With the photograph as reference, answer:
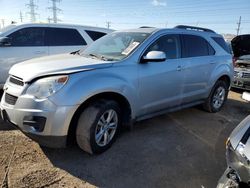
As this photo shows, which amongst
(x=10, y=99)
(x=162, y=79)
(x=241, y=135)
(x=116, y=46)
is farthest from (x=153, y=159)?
(x=10, y=99)

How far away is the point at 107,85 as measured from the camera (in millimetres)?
3473

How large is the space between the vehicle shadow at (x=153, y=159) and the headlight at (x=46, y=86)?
95 cm

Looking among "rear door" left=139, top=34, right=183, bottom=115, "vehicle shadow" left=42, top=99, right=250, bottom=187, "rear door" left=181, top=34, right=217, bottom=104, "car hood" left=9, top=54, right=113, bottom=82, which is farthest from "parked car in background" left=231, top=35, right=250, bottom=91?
"car hood" left=9, top=54, right=113, bottom=82

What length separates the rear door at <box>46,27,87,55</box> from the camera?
6758 millimetres

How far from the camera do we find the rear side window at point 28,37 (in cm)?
619

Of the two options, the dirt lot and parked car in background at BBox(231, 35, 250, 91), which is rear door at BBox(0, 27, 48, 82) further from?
parked car in background at BBox(231, 35, 250, 91)

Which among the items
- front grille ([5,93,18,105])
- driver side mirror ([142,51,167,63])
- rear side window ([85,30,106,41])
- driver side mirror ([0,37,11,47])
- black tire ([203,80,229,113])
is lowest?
black tire ([203,80,229,113])

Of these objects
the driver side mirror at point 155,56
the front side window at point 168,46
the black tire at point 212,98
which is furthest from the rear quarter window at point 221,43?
the driver side mirror at point 155,56

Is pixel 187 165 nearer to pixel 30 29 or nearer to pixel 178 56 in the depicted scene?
pixel 178 56

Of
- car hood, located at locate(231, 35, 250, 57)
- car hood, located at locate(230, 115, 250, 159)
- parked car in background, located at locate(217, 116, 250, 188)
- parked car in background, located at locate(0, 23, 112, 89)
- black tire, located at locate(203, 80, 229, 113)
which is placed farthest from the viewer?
car hood, located at locate(231, 35, 250, 57)

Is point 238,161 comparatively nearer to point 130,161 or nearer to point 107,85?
point 130,161

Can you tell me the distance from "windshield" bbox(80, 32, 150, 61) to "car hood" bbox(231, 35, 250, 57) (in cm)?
597

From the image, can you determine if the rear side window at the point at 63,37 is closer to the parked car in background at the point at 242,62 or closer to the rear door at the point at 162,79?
the rear door at the point at 162,79

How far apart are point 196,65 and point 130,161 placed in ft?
7.99
